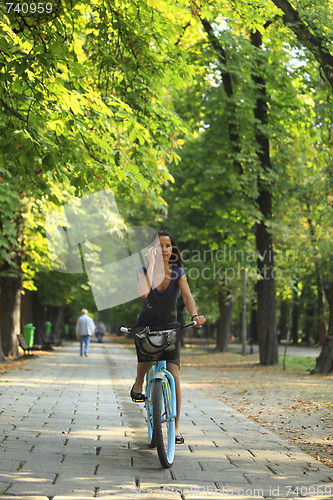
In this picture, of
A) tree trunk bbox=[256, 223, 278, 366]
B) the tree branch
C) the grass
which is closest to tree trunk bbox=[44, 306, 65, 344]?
the grass

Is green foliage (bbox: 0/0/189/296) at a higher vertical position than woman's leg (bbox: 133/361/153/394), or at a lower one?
higher

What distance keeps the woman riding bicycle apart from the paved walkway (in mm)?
616

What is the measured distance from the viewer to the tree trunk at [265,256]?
65.7 feet

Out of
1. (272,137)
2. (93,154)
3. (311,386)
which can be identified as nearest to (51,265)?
(272,137)

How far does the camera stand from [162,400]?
19.2 ft

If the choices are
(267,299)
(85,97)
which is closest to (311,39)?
(85,97)

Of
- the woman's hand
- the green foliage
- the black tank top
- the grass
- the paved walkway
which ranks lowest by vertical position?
the grass

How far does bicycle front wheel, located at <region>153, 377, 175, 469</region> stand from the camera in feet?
18.1

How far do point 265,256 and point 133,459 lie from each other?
1492 centimetres

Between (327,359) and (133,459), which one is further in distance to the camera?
(327,359)

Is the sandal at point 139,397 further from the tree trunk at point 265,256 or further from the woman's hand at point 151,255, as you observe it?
the tree trunk at point 265,256

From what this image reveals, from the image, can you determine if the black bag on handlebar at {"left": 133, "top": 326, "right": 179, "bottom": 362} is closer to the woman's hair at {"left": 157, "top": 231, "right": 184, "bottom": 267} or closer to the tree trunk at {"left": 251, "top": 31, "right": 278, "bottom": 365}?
the woman's hair at {"left": 157, "top": 231, "right": 184, "bottom": 267}

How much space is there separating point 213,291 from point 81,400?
19.1m

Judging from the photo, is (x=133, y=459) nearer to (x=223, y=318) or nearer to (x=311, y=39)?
(x=311, y=39)
